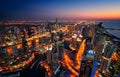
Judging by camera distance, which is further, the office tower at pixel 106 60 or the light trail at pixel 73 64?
the light trail at pixel 73 64

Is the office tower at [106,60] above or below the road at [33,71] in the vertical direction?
above

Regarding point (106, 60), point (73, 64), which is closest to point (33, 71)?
point (73, 64)

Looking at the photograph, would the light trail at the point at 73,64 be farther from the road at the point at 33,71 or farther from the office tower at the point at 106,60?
the road at the point at 33,71

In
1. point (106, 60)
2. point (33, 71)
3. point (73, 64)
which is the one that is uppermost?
point (106, 60)

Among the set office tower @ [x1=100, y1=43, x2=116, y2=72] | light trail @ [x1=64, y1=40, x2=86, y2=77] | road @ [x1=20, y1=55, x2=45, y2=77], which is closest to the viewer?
road @ [x1=20, y1=55, x2=45, y2=77]

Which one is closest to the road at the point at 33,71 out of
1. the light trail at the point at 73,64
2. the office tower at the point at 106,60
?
the light trail at the point at 73,64

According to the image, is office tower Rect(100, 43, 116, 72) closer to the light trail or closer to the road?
the light trail

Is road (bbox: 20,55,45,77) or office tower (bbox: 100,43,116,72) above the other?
office tower (bbox: 100,43,116,72)

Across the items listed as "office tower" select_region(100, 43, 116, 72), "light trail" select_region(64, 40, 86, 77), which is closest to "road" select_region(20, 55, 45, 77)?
"light trail" select_region(64, 40, 86, 77)

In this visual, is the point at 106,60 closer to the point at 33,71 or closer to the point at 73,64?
the point at 73,64

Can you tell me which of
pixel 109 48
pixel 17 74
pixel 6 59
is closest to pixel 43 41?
pixel 6 59

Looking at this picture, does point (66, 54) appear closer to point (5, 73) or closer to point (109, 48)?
point (109, 48)

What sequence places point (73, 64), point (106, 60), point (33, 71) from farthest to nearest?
1. point (73, 64)
2. point (106, 60)
3. point (33, 71)
